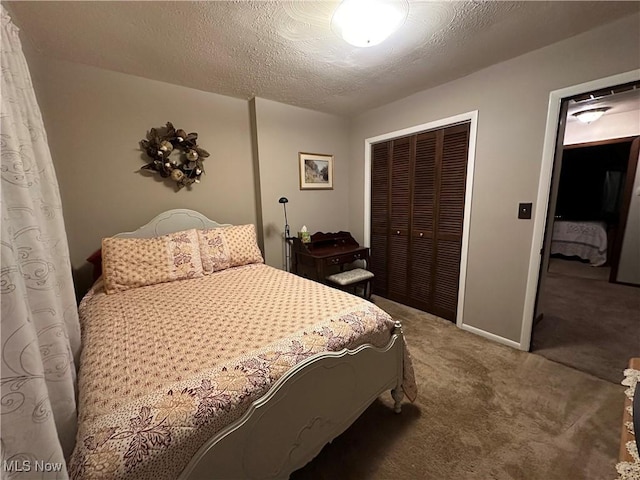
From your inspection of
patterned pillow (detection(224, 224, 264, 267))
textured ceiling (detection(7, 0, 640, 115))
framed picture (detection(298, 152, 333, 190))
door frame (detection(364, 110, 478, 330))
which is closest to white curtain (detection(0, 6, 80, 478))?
textured ceiling (detection(7, 0, 640, 115))

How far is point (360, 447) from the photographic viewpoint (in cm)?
134

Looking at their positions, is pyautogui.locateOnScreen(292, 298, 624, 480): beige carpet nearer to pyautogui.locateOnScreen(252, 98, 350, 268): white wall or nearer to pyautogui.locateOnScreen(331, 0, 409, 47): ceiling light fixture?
pyautogui.locateOnScreen(252, 98, 350, 268): white wall

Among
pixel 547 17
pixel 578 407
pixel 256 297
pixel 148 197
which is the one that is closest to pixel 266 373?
pixel 256 297

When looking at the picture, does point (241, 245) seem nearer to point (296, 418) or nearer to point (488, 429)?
point (296, 418)

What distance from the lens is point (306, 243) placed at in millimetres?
2898

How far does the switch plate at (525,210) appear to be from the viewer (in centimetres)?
197

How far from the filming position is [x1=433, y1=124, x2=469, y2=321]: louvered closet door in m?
2.34

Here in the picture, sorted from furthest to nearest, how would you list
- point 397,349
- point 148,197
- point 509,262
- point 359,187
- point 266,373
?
point 359,187 → point 148,197 → point 509,262 → point 397,349 → point 266,373

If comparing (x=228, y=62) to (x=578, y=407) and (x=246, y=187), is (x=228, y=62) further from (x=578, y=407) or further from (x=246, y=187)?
(x=578, y=407)

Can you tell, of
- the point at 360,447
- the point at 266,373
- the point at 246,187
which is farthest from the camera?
the point at 246,187

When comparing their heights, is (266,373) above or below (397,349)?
above

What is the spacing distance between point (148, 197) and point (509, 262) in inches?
126

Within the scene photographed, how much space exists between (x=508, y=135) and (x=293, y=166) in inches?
80.0

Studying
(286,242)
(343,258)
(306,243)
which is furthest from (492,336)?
(286,242)
